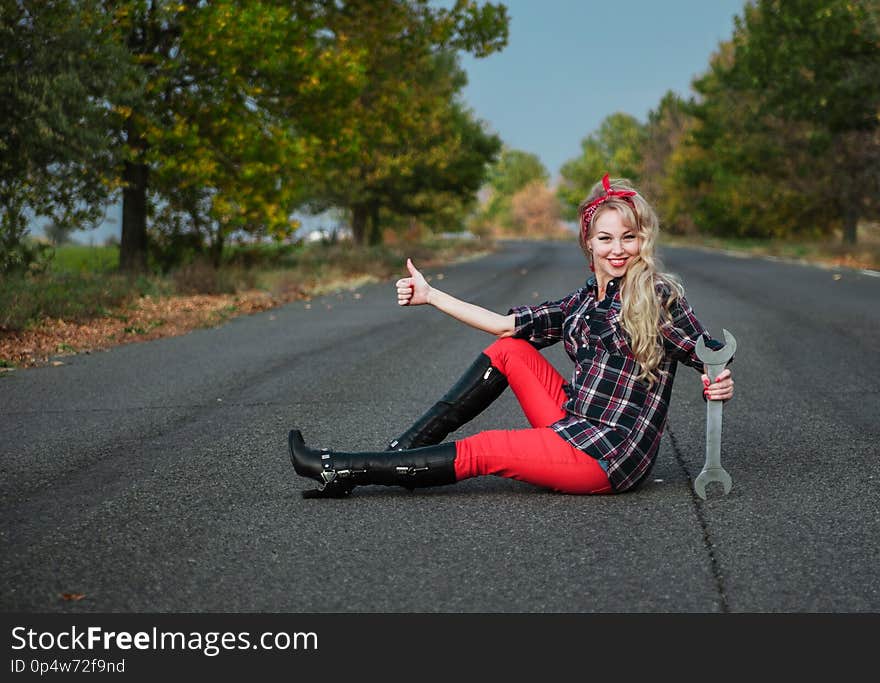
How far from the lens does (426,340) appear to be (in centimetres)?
1104

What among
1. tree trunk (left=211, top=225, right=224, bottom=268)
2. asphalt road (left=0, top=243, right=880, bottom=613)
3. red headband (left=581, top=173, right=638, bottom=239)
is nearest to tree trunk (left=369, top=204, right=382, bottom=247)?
tree trunk (left=211, top=225, right=224, bottom=268)

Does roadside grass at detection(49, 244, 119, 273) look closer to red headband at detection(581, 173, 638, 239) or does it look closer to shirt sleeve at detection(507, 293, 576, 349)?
shirt sleeve at detection(507, 293, 576, 349)

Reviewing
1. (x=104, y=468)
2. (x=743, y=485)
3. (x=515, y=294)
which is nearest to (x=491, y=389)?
(x=743, y=485)

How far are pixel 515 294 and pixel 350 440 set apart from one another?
472 inches

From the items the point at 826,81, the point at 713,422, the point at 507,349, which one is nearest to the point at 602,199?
the point at 507,349

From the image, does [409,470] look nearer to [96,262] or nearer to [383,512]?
[383,512]

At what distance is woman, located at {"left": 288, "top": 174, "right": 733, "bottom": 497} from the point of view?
4.27 m

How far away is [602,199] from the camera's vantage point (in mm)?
4371

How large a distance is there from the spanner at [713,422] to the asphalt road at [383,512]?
0.10 m

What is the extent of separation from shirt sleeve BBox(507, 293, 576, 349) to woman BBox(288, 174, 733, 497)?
6.3 inches

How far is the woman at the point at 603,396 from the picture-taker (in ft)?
14.0

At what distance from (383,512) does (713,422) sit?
1.47 metres

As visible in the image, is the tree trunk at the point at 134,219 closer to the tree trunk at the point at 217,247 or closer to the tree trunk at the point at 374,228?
the tree trunk at the point at 217,247

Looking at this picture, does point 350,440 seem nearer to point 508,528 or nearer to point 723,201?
point 508,528
